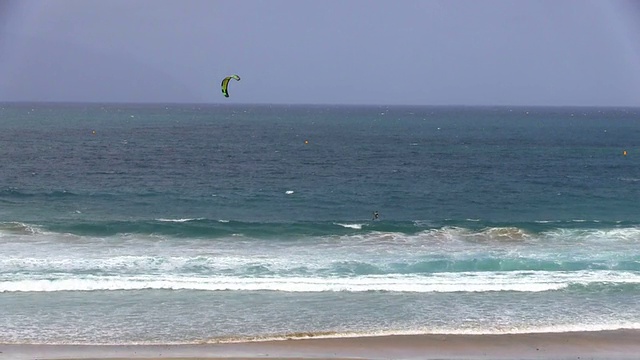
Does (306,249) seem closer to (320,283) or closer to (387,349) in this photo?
(320,283)

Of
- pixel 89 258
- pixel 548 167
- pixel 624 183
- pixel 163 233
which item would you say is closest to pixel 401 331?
pixel 89 258

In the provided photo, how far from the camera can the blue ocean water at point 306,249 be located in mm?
23391

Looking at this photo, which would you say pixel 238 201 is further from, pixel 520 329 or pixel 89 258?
pixel 520 329

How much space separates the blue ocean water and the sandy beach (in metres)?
0.71

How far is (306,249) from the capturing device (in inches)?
1313

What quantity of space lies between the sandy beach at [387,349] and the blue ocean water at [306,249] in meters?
0.71

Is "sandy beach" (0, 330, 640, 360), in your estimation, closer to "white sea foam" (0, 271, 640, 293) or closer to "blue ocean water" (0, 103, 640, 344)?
"blue ocean water" (0, 103, 640, 344)

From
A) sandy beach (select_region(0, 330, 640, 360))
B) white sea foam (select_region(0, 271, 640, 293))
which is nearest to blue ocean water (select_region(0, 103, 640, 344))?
white sea foam (select_region(0, 271, 640, 293))

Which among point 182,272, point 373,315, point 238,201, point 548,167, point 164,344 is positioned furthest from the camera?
point 548,167

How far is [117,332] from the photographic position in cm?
2186

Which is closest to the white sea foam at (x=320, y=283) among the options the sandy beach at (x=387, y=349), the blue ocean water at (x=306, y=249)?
the blue ocean water at (x=306, y=249)

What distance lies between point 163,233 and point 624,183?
3382 centimetres

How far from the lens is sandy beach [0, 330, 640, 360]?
20.0 meters

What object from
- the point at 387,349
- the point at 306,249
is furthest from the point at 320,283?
the point at 387,349
